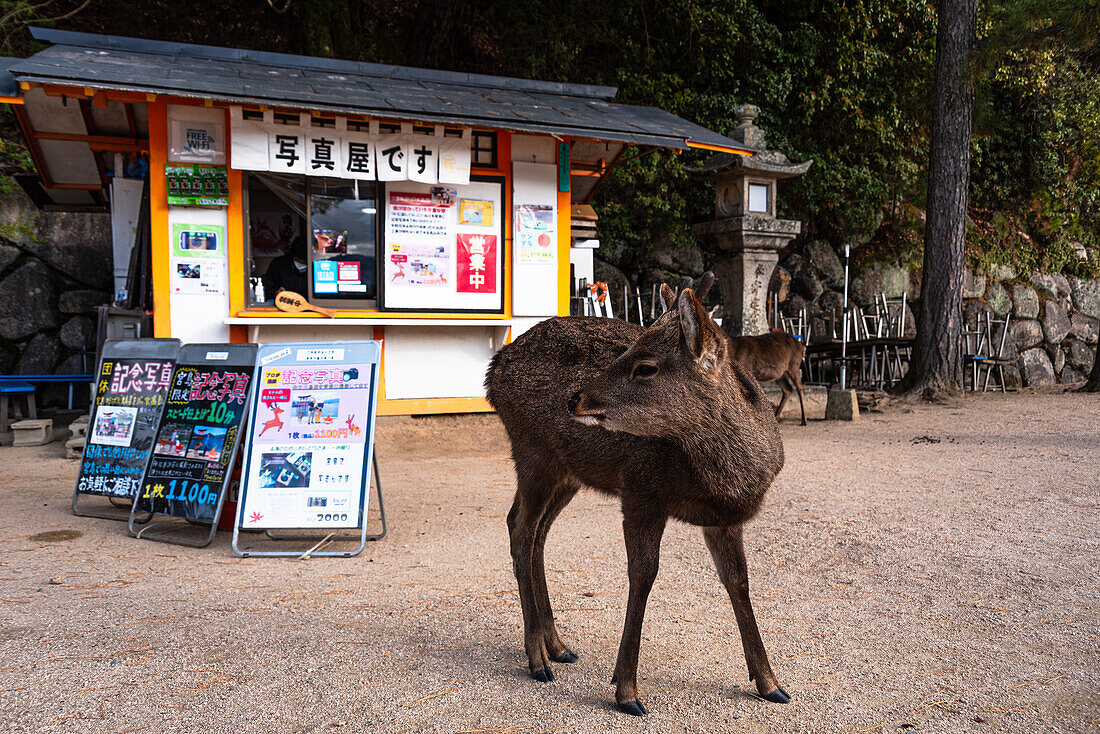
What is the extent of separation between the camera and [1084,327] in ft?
55.4

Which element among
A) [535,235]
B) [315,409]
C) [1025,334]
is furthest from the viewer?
[1025,334]

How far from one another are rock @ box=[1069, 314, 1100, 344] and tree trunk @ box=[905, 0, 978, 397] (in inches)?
290

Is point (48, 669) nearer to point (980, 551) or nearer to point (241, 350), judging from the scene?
point (241, 350)

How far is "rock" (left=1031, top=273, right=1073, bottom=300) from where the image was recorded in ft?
55.4

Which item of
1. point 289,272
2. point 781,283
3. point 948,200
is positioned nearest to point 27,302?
point 289,272

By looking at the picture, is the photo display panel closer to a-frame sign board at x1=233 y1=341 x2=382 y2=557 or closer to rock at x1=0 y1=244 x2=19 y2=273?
a-frame sign board at x1=233 y1=341 x2=382 y2=557

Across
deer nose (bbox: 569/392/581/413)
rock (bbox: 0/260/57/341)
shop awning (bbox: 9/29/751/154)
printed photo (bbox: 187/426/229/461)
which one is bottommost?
printed photo (bbox: 187/426/229/461)

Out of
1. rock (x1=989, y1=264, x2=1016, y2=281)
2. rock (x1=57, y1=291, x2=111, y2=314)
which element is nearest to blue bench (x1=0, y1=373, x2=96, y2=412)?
rock (x1=57, y1=291, x2=111, y2=314)

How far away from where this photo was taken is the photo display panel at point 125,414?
18.1 feet

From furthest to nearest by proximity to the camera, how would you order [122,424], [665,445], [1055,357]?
[1055,357] < [122,424] < [665,445]

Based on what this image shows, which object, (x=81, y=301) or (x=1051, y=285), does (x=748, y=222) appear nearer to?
(x=1051, y=285)

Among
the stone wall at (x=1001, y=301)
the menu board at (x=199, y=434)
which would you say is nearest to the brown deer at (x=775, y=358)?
the stone wall at (x=1001, y=301)

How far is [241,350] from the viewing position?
521 cm

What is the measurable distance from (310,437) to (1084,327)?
60.3ft
